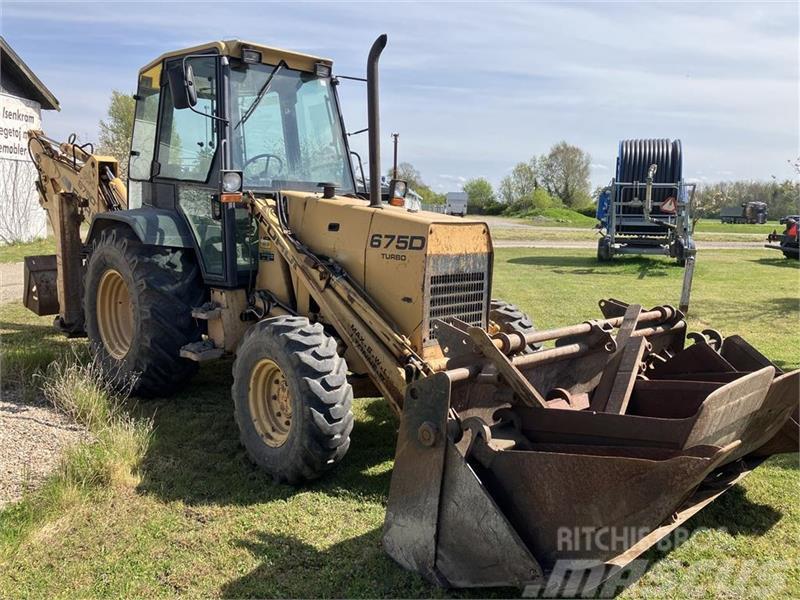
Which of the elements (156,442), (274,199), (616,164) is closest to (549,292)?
(616,164)

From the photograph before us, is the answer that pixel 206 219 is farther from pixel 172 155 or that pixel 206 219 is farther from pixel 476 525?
pixel 476 525

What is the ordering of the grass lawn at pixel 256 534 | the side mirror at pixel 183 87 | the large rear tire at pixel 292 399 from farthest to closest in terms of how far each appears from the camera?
the side mirror at pixel 183 87, the large rear tire at pixel 292 399, the grass lawn at pixel 256 534

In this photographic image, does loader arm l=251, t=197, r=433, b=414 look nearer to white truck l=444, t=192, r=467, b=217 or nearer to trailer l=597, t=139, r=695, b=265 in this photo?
trailer l=597, t=139, r=695, b=265

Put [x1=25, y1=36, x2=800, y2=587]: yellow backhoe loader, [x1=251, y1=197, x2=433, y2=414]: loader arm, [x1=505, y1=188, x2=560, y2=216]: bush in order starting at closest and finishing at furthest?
[x1=25, y1=36, x2=800, y2=587]: yellow backhoe loader → [x1=251, y1=197, x2=433, y2=414]: loader arm → [x1=505, y1=188, x2=560, y2=216]: bush

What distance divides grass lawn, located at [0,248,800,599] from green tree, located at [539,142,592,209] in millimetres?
59148

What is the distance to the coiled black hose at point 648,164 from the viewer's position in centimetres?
1834

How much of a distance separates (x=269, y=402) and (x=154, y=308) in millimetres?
1526

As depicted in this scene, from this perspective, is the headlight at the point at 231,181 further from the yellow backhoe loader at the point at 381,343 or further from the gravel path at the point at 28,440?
the gravel path at the point at 28,440

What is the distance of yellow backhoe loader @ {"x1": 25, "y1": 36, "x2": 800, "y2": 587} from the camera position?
10.7 feet

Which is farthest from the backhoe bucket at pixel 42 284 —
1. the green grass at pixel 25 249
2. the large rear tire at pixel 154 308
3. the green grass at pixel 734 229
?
the green grass at pixel 734 229

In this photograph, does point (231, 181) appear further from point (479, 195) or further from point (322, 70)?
point (479, 195)

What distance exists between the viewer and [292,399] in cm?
445

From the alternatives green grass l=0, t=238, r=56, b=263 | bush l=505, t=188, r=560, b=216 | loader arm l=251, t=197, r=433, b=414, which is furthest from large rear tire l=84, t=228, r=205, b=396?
bush l=505, t=188, r=560, b=216

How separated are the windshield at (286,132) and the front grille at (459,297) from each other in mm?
1715
